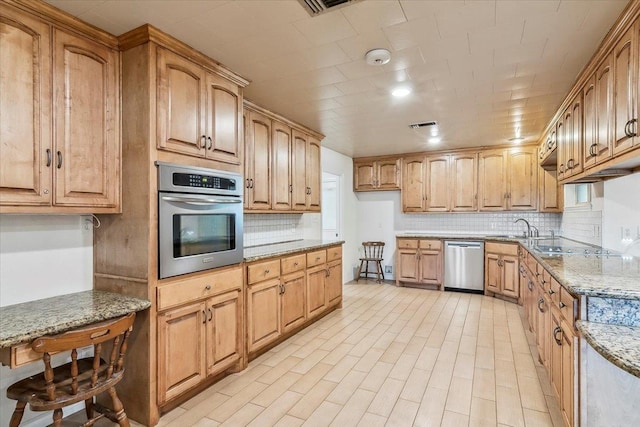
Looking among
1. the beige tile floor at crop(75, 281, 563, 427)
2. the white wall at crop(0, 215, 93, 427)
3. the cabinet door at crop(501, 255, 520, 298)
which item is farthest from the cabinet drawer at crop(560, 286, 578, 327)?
the cabinet door at crop(501, 255, 520, 298)

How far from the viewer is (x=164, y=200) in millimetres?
2090

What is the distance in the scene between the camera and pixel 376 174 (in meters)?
6.29

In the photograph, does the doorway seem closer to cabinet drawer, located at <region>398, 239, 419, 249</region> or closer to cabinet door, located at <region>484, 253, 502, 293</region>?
cabinet drawer, located at <region>398, 239, 419, 249</region>

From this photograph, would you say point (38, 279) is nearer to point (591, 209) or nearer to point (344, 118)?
point (344, 118)

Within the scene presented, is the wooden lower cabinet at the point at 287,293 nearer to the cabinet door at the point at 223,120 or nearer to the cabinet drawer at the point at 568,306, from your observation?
the cabinet door at the point at 223,120

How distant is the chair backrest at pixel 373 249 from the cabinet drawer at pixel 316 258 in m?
2.52

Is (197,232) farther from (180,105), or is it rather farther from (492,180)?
(492,180)

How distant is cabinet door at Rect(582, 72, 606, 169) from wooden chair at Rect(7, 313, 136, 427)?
3155mm

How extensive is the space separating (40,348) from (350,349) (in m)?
2.42

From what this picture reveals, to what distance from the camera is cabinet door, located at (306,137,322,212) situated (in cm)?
433

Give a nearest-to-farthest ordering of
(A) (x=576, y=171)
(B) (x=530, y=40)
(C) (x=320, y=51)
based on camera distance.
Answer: (B) (x=530, y=40) < (C) (x=320, y=51) < (A) (x=576, y=171)

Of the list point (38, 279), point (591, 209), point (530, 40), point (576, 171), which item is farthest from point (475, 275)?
point (38, 279)

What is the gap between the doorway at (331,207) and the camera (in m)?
6.02

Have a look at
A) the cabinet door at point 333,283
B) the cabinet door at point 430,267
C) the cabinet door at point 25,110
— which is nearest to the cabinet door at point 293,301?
the cabinet door at point 333,283
